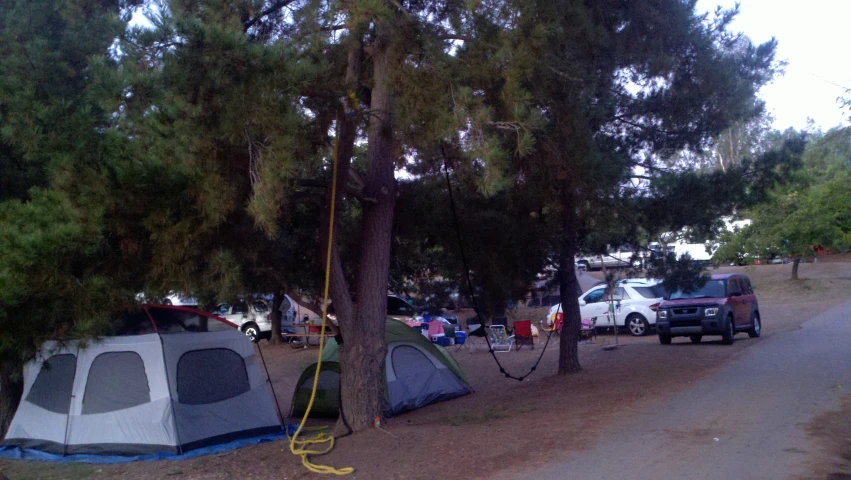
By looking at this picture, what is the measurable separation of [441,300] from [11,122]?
788 cm

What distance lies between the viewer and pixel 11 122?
7184mm

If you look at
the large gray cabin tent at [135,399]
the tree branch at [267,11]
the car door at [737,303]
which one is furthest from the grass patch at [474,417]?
Result: the car door at [737,303]

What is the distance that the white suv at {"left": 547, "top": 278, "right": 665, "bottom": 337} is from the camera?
20922 mm

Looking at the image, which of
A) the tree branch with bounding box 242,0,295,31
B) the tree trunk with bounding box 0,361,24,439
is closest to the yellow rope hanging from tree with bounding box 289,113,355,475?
the tree branch with bounding box 242,0,295,31

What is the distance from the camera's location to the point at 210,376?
9.93 metres

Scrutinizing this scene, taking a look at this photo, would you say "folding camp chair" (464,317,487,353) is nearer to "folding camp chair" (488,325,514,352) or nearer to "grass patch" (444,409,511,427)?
"folding camp chair" (488,325,514,352)

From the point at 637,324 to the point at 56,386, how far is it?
637 inches

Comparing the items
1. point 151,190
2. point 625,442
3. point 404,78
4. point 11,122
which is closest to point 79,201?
point 151,190

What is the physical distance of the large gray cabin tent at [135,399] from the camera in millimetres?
9125

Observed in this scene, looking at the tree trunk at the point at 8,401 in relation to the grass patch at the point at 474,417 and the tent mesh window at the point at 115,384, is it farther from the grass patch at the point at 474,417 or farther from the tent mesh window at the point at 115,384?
the grass patch at the point at 474,417

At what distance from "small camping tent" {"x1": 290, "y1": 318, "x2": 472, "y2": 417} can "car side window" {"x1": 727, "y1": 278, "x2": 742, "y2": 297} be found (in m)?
7.81

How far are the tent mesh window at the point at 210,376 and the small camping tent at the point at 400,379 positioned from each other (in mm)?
2150

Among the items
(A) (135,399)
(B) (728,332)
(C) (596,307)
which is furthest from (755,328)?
(A) (135,399)

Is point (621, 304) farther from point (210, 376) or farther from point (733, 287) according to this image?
point (210, 376)
